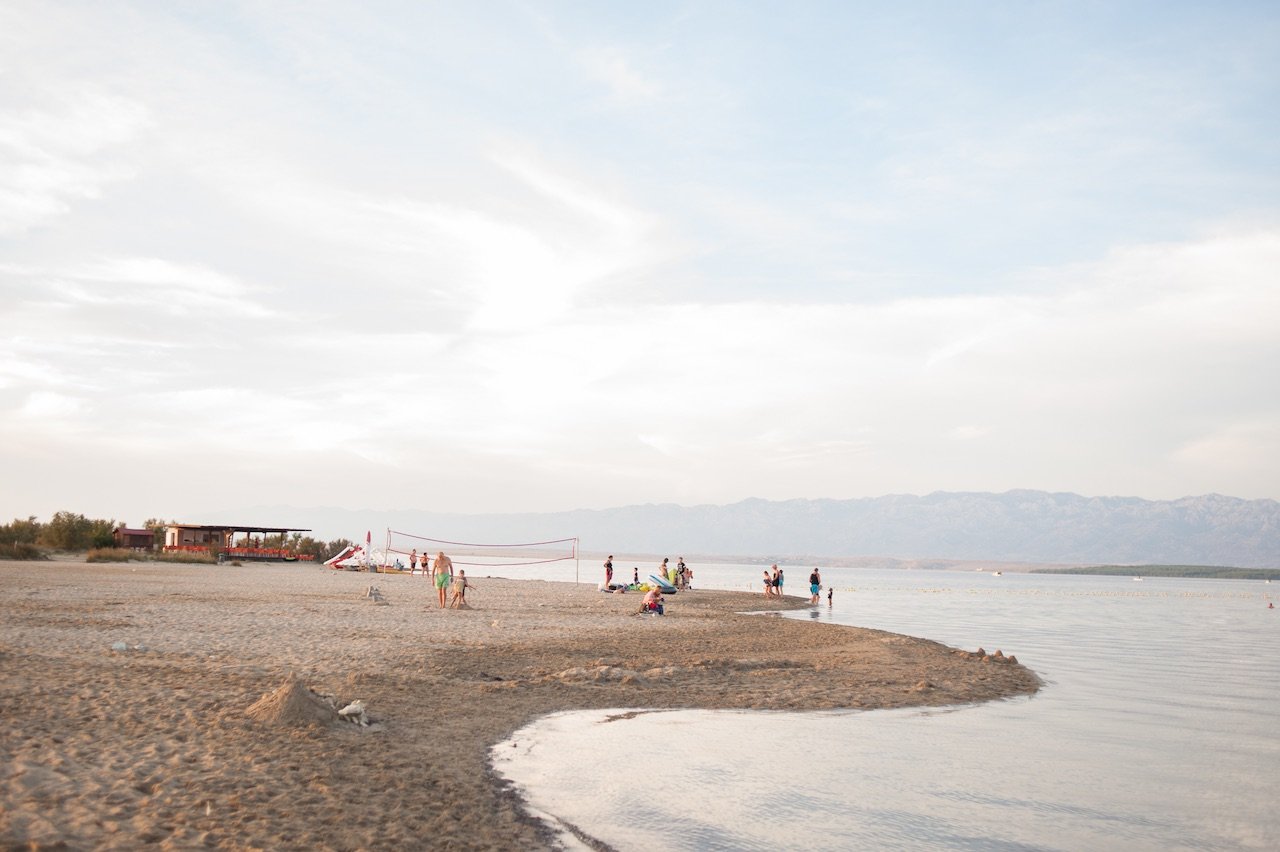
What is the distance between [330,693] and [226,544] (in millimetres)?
52950

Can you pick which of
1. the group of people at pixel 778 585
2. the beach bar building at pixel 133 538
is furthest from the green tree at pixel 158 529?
the group of people at pixel 778 585

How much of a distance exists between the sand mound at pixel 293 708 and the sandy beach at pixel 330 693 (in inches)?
1.1

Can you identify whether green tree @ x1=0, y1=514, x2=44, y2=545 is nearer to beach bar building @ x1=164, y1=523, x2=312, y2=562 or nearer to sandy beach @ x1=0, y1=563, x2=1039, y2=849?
beach bar building @ x1=164, y1=523, x2=312, y2=562

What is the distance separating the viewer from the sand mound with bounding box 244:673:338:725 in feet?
28.4

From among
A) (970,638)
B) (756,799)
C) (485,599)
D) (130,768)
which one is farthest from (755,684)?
(485,599)

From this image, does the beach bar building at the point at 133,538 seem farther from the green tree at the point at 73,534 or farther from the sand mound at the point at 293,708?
the sand mound at the point at 293,708

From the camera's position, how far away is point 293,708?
8.70 meters

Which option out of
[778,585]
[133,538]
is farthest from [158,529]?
[778,585]

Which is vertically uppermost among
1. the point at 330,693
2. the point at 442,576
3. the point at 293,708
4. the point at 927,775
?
the point at 442,576

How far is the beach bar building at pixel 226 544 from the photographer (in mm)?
54625

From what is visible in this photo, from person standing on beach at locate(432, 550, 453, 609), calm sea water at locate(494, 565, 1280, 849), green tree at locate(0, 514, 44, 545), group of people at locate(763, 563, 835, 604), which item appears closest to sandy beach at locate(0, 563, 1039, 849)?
person standing on beach at locate(432, 550, 453, 609)

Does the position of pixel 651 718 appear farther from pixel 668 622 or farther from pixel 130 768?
pixel 668 622

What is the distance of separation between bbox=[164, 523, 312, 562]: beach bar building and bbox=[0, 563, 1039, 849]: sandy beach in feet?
100

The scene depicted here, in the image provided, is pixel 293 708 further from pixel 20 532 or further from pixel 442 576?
pixel 20 532
